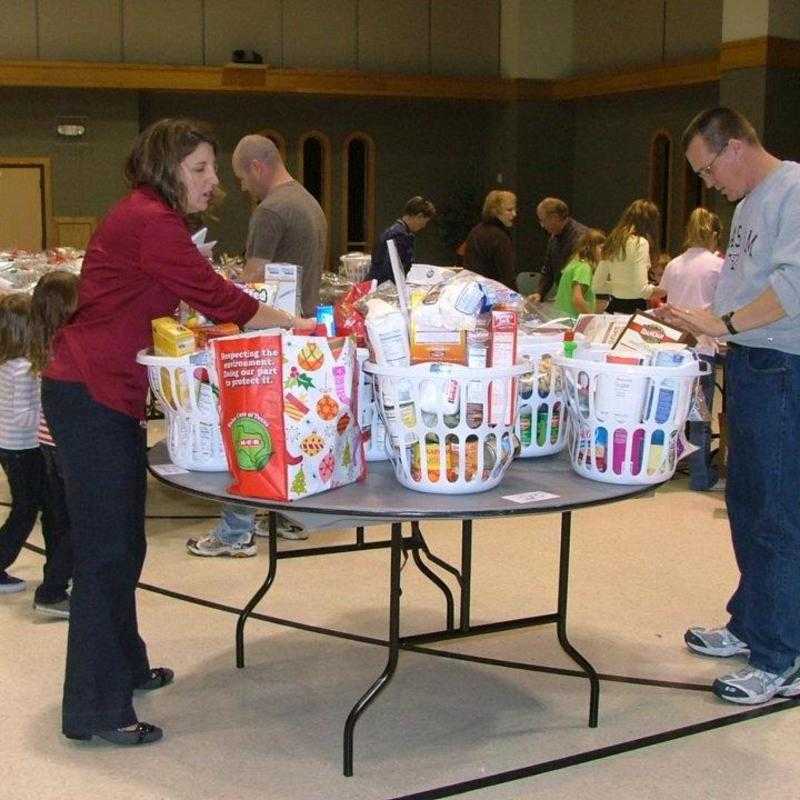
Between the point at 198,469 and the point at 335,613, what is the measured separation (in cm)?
121

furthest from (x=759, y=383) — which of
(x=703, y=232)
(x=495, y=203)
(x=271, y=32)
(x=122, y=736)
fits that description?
(x=271, y=32)

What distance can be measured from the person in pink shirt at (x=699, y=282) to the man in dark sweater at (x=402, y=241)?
1301 mm

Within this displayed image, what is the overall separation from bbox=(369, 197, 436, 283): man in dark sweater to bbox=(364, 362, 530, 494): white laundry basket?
8.64 ft

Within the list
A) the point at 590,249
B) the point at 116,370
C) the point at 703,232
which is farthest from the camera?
the point at 590,249

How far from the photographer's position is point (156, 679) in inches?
123

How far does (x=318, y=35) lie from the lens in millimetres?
13586

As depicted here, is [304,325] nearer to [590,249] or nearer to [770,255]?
[770,255]

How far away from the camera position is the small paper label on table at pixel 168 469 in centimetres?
264

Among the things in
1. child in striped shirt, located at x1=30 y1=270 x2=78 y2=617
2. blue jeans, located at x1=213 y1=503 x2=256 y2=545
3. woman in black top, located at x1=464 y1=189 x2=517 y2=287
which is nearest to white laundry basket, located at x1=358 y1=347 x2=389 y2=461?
child in striped shirt, located at x1=30 y1=270 x2=78 y2=617

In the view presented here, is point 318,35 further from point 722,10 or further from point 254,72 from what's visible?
point 722,10

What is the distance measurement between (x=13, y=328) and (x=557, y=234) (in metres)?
4.71

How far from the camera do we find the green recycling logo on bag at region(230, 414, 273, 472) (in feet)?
7.80

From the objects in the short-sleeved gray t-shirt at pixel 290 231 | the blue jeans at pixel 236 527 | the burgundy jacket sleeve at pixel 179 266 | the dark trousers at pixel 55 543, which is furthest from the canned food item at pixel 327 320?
the short-sleeved gray t-shirt at pixel 290 231

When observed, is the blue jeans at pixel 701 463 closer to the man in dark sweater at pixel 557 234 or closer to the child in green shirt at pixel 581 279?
the child in green shirt at pixel 581 279
